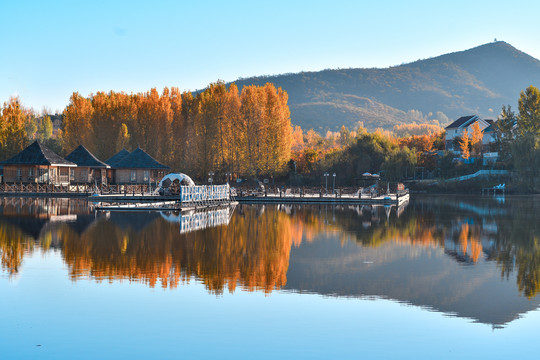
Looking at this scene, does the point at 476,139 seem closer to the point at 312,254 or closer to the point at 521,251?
the point at 521,251

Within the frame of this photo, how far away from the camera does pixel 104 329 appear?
9727 mm

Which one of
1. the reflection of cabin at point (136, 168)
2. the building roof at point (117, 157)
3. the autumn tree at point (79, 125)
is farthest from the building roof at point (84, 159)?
the autumn tree at point (79, 125)

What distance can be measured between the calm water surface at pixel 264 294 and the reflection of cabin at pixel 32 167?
108ft

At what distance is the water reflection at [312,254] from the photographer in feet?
42.7

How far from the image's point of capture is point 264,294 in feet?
40.4

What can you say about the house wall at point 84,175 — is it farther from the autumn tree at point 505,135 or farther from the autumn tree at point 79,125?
the autumn tree at point 505,135

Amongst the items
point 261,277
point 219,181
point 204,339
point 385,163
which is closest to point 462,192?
point 385,163

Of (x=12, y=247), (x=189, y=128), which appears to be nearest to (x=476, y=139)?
(x=189, y=128)

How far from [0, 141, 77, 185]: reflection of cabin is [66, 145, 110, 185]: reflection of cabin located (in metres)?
1.72

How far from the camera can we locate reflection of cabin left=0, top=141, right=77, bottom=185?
54.3 m

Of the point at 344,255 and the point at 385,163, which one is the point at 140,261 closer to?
the point at 344,255

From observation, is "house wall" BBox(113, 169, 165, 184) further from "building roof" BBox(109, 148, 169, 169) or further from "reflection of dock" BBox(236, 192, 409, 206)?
"reflection of dock" BBox(236, 192, 409, 206)

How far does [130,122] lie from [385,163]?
2912 cm

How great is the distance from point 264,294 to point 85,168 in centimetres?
4944
